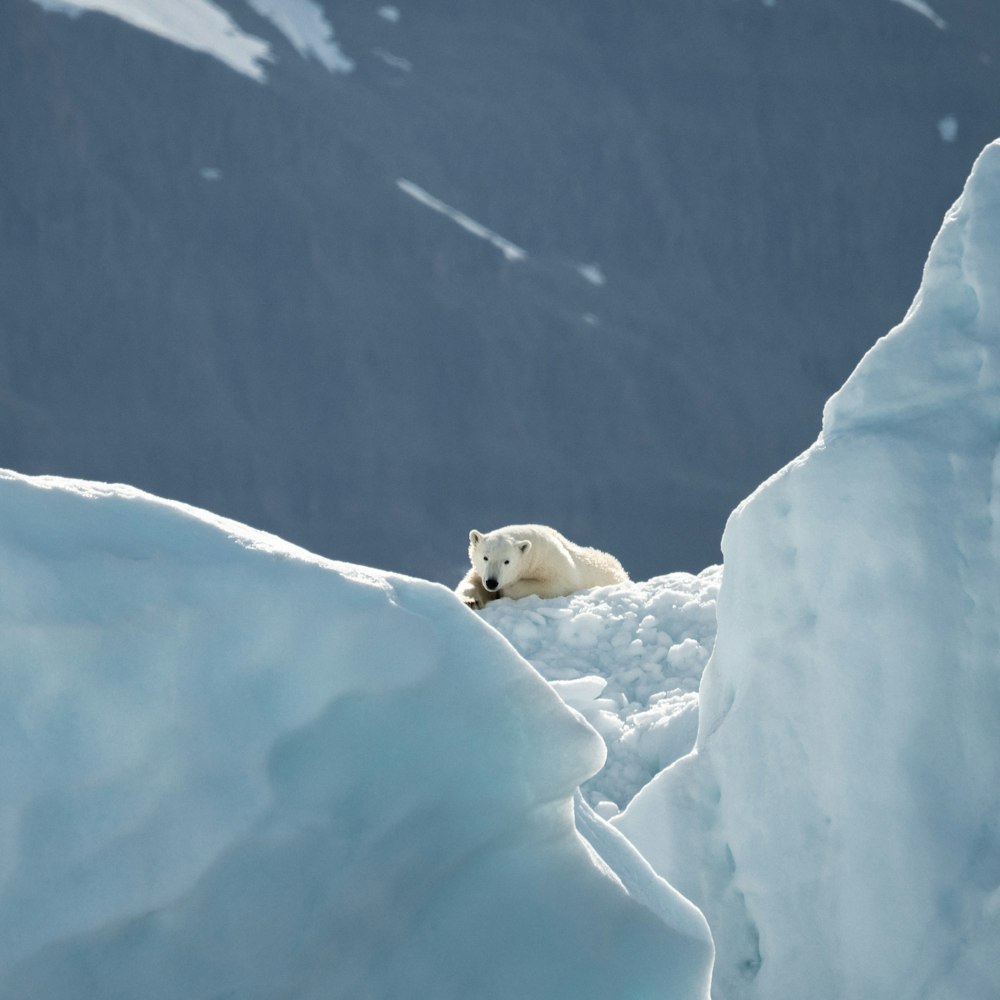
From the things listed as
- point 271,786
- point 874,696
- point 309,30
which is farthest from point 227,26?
point 271,786

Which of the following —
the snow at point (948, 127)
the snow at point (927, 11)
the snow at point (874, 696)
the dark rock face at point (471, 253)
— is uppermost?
the snow at point (874, 696)

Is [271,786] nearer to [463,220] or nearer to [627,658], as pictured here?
[627,658]

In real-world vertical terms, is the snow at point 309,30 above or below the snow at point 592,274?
above

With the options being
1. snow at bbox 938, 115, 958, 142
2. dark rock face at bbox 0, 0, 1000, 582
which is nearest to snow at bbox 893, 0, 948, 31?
dark rock face at bbox 0, 0, 1000, 582

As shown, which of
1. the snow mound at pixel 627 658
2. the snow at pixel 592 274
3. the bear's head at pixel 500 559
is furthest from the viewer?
the snow at pixel 592 274

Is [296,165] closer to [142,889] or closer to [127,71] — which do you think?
Answer: [127,71]

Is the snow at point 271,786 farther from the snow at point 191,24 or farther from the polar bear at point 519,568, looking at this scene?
the snow at point 191,24

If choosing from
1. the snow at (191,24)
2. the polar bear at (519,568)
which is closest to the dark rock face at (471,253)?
the snow at (191,24)

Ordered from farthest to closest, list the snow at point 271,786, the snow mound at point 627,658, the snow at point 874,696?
the snow mound at point 627,658 → the snow at point 874,696 → the snow at point 271,786
